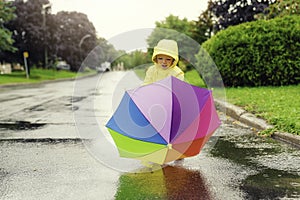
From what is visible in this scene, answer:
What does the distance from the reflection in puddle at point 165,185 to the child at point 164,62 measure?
3.74 ft

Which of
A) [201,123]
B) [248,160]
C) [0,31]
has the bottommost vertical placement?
[248,160]

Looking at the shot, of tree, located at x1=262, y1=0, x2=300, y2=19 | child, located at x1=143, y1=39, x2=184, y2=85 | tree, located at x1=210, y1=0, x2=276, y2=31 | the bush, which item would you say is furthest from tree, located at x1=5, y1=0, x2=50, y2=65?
child, located at x1=143, y1=39, x2=184, y2=85

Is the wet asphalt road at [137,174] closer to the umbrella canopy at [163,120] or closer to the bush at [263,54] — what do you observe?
the umbrella canopy at [163,120]

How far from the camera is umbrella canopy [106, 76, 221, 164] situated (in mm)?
4012

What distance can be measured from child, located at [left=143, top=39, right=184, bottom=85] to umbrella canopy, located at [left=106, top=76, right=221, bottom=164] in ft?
1.43

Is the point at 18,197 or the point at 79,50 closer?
the point at 18,197

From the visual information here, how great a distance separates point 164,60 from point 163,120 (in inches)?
36.0

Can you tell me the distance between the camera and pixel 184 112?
13.5ft

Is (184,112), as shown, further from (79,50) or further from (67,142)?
(79,50)

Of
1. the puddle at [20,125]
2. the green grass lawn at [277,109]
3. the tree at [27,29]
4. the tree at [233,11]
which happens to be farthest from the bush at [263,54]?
the tree at [27,29]

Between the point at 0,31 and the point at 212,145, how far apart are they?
30358mm

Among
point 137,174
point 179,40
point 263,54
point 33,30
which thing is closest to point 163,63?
point 179,40

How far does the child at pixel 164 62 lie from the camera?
4.50 metres

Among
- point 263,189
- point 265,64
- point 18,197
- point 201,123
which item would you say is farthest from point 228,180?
point 265,64
